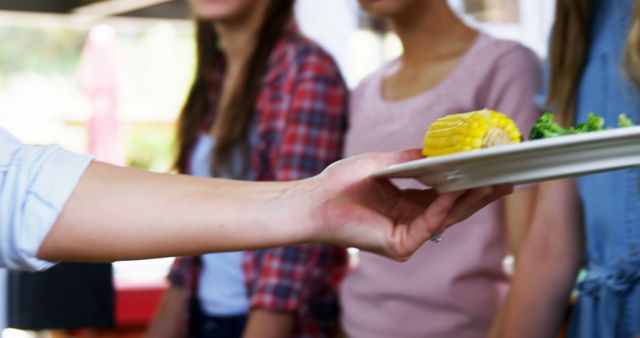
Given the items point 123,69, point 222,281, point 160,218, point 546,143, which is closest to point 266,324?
point 222,281

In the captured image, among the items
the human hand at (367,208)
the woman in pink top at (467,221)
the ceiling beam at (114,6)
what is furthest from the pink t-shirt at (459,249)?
the ceiling beam at (114,6)

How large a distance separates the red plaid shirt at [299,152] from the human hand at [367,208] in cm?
73

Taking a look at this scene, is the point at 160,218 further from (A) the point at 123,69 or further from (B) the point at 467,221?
(A) the point at 123,69

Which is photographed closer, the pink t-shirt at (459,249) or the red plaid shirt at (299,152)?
the pink t-shirt at (459,249)

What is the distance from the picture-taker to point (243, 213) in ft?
3.68

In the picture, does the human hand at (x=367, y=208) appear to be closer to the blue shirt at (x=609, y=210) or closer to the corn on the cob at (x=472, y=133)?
the corn on the cob at (x=472, y=133)

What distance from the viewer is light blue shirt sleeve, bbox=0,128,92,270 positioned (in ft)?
3.29

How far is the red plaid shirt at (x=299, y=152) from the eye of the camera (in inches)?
74.7

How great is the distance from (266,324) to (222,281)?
0.17 metres

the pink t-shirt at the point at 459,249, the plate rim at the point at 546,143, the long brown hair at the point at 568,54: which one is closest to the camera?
the plate rim at the point at 546,143

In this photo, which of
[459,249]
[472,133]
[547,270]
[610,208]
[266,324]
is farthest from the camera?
[266,324]

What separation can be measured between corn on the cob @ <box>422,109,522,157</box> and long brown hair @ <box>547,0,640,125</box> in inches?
20.5

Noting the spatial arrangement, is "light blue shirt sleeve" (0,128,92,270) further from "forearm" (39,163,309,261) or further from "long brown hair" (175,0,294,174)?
"long brown hair" (175,0,294,174)

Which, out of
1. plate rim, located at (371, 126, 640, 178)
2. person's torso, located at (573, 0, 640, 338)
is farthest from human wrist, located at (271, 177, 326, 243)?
person's torso, located at (573, 0, 640, 338)
